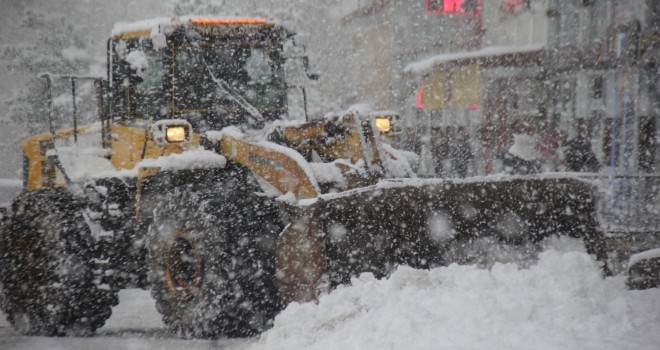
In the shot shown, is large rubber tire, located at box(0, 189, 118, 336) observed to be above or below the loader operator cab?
below

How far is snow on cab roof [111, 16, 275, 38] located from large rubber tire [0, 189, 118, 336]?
184cm

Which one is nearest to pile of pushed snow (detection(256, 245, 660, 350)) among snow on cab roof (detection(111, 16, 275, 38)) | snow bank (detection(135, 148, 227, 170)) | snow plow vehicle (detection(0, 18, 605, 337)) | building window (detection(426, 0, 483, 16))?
snow plow vehicle (detection(0, 18, 605, 337))

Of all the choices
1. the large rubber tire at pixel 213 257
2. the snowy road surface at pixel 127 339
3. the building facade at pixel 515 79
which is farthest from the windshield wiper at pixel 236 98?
the building facade at pixel 515 79

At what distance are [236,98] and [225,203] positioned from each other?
153 cm

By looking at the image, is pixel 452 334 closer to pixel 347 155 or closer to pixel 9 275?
pixel 347 155

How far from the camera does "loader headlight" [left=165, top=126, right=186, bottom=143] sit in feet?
17.7

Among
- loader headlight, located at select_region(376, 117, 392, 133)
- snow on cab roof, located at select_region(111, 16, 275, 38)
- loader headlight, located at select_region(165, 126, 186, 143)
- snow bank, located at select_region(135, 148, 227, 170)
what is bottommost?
snow bank, located at select_region(135, 148, 227, 170)

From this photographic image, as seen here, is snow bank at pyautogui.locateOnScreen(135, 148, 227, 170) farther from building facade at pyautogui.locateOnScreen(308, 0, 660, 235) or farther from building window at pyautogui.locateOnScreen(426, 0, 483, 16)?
building window at pyautogui.locateOnScreen(426, 0, 483, 16)

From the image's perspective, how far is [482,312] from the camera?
4078 mm

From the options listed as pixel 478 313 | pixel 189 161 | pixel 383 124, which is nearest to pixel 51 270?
pixel 189 161

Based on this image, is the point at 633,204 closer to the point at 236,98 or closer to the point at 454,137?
the point at 236,98

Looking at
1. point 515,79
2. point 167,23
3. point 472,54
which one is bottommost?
point 167,23

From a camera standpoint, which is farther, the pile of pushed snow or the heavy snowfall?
the heavy snowfall

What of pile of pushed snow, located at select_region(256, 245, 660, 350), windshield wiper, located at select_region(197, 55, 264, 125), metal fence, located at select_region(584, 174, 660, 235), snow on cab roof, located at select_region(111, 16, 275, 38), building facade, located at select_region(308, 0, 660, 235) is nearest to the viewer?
pile of pushed snow, located at select_region(256, 245, 660, 350)
